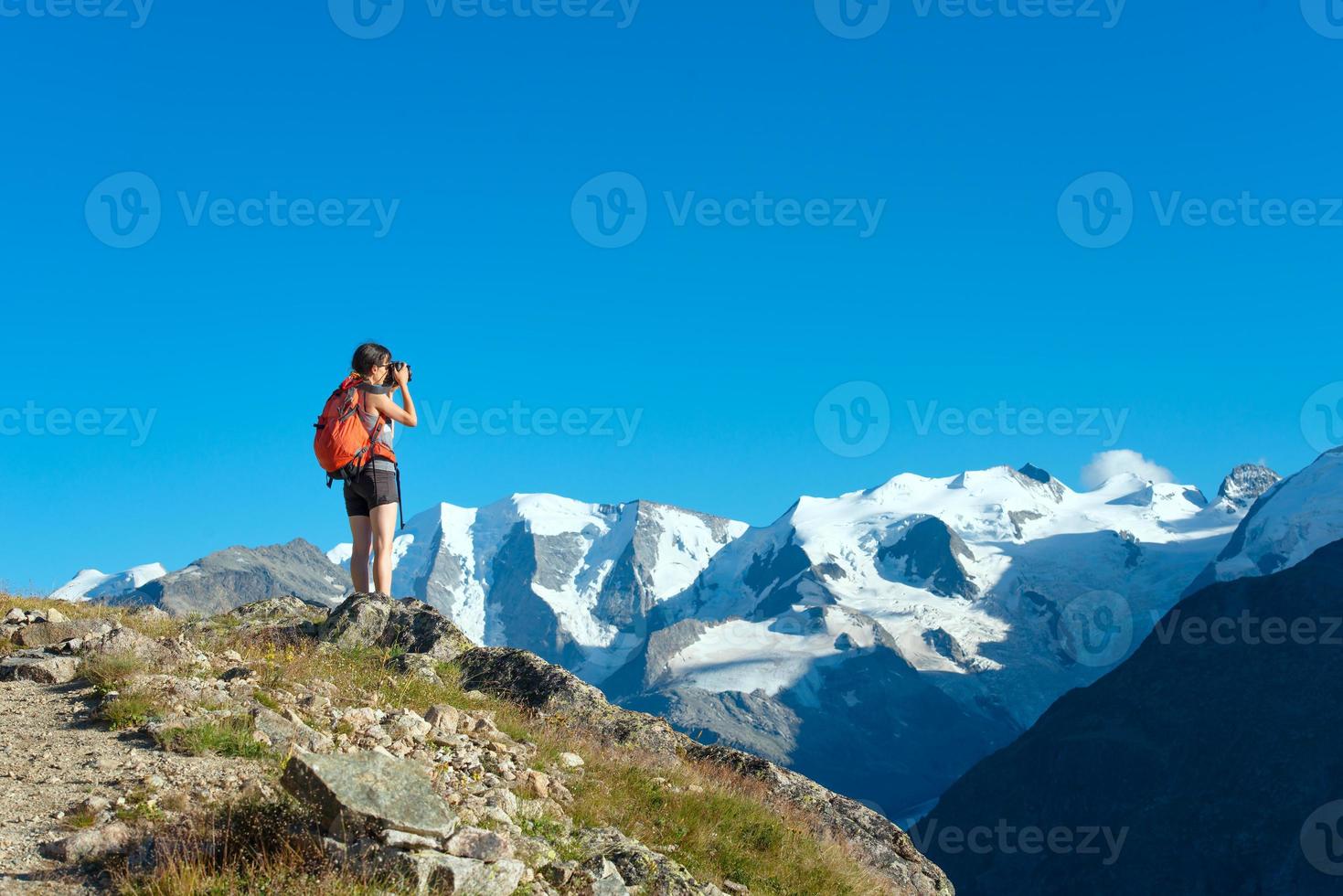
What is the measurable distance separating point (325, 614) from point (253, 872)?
11186mm

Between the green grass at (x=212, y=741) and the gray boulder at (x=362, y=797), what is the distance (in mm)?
2060

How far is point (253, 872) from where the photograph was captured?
6.93 meters

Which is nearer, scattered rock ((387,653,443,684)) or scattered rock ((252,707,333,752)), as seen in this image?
scattered rock ((252,707,333,752))

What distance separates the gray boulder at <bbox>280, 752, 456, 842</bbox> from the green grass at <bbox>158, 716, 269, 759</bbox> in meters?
2.06

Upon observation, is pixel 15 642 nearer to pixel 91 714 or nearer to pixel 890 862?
pixel 91 714

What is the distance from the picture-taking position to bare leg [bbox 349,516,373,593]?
15211mm

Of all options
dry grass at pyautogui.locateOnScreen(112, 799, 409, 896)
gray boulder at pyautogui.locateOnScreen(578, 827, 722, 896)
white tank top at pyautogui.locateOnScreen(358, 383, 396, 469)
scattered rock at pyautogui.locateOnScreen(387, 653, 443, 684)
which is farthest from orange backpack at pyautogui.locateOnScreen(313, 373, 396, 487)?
dry grass at pyautogui.locateOnScreen(112, 799, 409, 896)

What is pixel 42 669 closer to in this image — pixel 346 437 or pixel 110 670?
pixel 110 670

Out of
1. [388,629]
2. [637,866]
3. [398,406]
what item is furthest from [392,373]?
[637,866]

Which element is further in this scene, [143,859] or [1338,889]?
[1338,889]

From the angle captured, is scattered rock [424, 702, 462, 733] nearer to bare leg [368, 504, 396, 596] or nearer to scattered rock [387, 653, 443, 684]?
scattered rock [387, 653, 443, 684]

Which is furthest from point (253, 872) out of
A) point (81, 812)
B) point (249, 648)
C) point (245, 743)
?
point (249, 648)

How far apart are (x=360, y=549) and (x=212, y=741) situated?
6632mm

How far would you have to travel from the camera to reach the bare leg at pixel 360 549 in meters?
15.2
